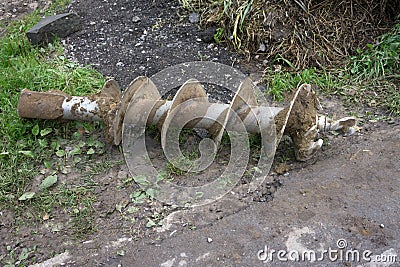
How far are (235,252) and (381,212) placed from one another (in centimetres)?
96

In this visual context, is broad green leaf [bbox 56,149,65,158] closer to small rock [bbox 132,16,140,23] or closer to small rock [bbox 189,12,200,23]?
small rock [bbox 132,16,140,23]

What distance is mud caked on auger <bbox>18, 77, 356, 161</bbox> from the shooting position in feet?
10.5

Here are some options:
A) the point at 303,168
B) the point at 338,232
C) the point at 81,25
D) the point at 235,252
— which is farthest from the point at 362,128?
the point at 81,25

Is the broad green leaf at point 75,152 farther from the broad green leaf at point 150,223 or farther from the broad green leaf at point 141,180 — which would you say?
the broad green leaf at point 150,223

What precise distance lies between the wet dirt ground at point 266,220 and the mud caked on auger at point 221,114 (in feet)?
0.74

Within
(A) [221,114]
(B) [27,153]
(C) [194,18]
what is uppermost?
(C) [194,18]

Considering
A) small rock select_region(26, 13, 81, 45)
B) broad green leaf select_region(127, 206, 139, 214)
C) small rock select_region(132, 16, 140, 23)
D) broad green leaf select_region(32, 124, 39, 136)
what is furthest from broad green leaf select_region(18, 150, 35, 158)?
small rock select_region(132, 16, 140, 23)

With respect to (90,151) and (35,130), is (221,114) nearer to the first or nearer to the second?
(90,151)

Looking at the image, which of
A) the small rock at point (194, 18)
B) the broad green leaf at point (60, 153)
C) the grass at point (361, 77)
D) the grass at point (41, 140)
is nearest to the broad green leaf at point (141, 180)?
the grass at point (41, 140)

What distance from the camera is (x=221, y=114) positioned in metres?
3.27

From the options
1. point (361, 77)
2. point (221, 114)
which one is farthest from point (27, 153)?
point (361, 77)

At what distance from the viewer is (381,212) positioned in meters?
2.88

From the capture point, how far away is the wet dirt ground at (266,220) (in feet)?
8.93

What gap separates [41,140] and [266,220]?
6.22 feet
